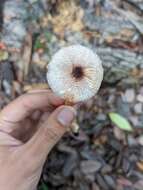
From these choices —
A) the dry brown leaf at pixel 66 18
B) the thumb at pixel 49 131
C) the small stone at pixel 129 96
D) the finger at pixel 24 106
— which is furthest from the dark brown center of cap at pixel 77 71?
the dry brown leaf at pixel 66 18

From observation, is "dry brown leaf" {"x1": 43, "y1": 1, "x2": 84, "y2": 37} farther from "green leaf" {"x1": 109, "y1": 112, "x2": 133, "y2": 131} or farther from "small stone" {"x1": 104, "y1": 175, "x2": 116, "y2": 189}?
"small stone" {"x1": 104, "y1": 175, "x2": 116, "y2": 189}

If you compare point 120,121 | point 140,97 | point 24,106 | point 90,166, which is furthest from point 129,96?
point 24,106

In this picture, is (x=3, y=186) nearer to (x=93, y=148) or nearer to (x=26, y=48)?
(x=93, y=148)

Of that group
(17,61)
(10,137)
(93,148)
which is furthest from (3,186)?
(17,61)

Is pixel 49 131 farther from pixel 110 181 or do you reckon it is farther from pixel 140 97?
pixel 140 97

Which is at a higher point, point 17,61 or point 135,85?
point 17,61

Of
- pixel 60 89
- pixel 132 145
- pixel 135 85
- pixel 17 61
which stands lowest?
pixel 132 145

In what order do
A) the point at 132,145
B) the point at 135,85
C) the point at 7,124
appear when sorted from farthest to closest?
the point at 135,85 < the point at 132,145 < the point at 7,124
